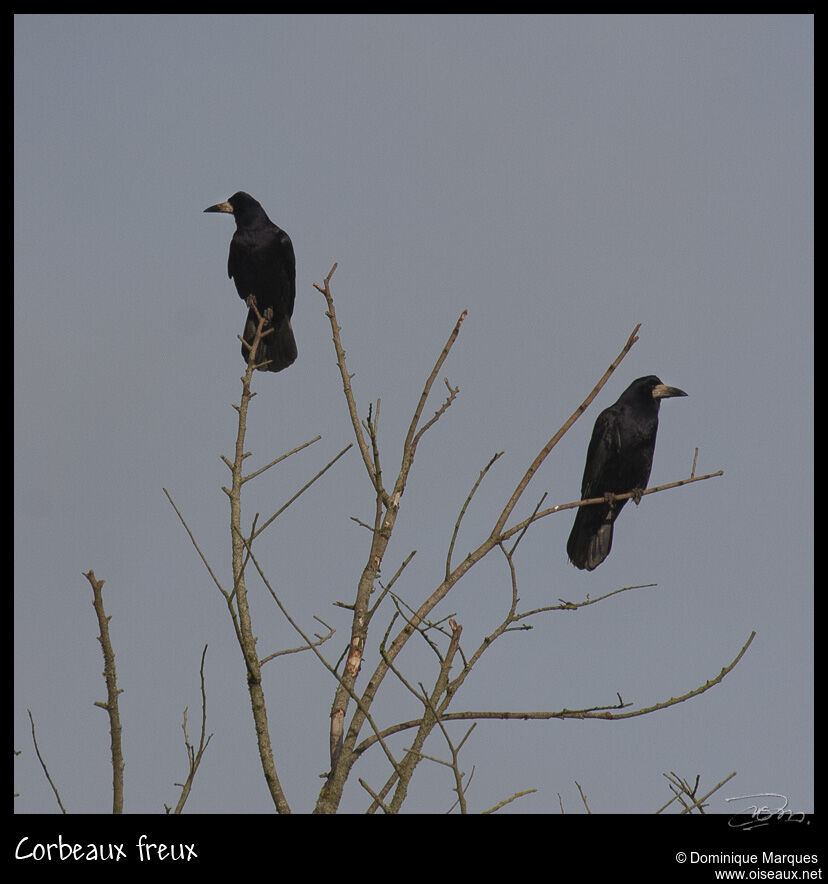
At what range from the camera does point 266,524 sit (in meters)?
4.10

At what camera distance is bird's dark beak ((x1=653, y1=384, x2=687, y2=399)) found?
862 centimetres

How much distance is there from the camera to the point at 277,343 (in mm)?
10086

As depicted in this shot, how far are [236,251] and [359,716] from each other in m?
7.27

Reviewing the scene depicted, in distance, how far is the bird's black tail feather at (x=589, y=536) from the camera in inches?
324

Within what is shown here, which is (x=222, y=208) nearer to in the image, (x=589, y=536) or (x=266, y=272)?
(x=266, y=272)

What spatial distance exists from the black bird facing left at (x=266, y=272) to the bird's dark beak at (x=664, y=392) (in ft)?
11.1

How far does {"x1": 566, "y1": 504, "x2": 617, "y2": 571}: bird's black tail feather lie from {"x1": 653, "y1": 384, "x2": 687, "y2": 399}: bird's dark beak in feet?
3.46

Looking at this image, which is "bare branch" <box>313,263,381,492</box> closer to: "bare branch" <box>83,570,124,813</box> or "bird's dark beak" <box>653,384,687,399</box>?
"bare branch" <box>83,570,124,813</box>

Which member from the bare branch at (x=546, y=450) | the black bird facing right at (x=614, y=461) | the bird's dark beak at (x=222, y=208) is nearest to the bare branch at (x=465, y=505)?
the bare branch at (x=546, y=450)

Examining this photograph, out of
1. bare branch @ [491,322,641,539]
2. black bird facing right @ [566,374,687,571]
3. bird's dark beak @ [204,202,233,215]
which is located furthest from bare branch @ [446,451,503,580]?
bird's dark beak @ [204,202,233,215]

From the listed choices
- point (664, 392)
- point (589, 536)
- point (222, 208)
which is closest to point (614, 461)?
point (589, 536)

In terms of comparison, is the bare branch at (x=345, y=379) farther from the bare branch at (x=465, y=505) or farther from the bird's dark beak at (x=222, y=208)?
the bird's dark beak at (x=222, y=208)
